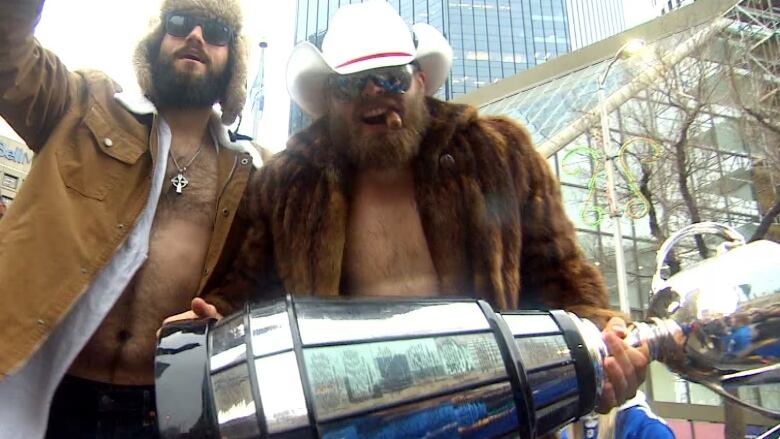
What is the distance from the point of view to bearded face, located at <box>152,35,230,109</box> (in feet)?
8.24

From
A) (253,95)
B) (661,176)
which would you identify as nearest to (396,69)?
(661,176)

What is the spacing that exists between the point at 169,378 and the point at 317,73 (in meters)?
1.62

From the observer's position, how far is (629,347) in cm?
121

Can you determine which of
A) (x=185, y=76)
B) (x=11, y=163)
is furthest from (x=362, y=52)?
(x=11, y=163)

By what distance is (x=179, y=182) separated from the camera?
240cm

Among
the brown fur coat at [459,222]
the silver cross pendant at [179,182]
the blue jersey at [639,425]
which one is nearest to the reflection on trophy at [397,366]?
the brown fur coat at [459,222]

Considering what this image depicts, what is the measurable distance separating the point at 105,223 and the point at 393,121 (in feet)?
3.47

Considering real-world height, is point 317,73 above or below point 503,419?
above

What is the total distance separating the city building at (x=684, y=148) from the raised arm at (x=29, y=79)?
7941 millimetres

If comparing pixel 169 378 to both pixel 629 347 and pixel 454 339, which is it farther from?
pixel 629 347

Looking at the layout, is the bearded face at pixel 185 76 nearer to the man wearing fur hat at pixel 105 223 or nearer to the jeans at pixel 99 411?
the man wearing fur hat at pixel 105 223

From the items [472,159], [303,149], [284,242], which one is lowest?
[284,242]

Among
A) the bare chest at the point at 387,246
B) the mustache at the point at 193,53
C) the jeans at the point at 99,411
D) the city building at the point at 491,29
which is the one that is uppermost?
the city building at the point at 491,29

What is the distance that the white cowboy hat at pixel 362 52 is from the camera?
83.0 inches
